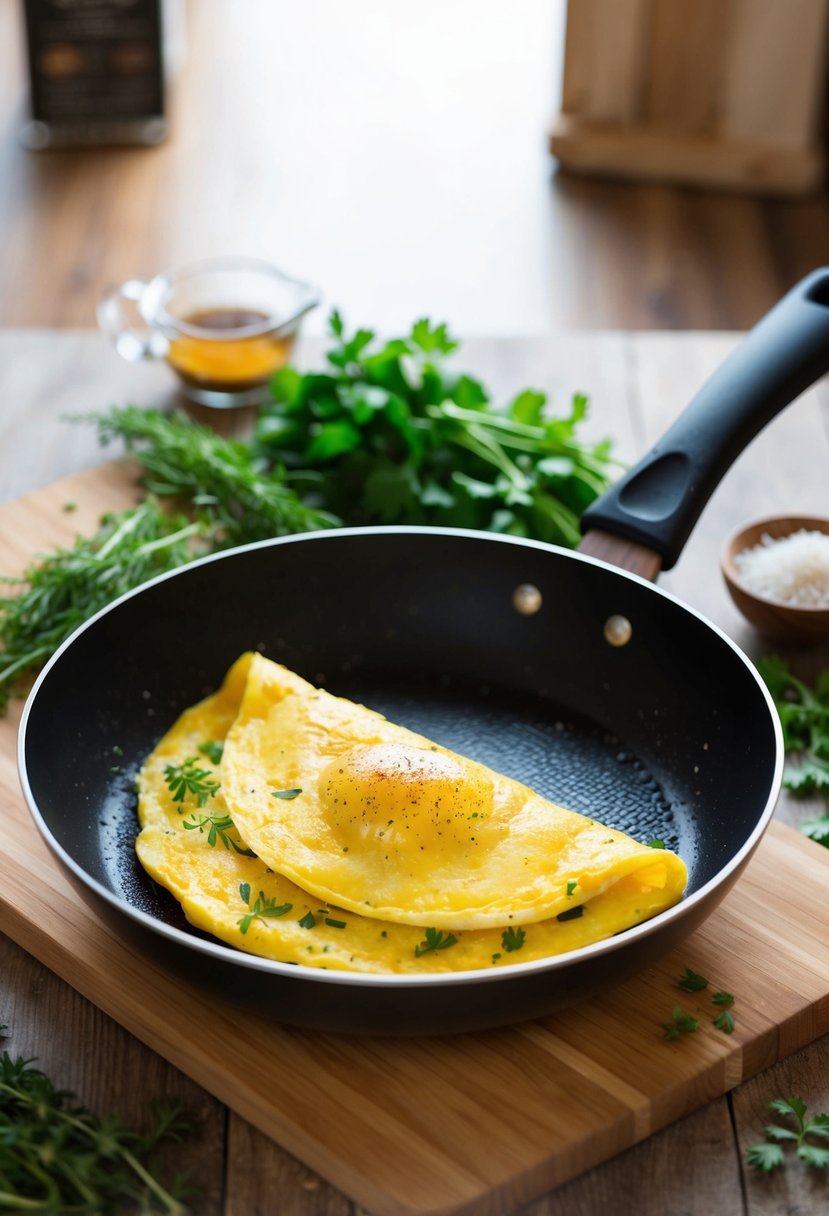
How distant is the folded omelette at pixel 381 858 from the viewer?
1.71m

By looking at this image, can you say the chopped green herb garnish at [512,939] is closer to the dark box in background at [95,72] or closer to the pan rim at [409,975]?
the pan rim at [409,975]

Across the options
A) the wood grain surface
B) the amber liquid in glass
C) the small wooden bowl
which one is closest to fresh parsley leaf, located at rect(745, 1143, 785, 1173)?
the small wooden bowl

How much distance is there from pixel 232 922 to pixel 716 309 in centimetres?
310

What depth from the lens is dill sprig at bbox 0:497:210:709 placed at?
234cm

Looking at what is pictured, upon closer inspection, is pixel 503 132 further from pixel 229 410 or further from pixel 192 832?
pixel 192 832

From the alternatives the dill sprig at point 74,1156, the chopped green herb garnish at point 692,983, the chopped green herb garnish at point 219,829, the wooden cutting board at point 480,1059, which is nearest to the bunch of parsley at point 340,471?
the chopped green herb garnish at point 219,829

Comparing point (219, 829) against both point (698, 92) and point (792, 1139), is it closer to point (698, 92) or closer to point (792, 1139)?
point (792, 1139)

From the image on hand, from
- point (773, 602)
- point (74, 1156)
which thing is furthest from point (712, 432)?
point (74, 1156)

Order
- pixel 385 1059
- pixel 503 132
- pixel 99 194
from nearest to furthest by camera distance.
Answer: pixel 385 1059 → pixel 99 194 → pixel 503 132

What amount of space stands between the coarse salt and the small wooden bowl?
0.02m

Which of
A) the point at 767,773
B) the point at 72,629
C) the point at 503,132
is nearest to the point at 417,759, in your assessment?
the point at 767,773

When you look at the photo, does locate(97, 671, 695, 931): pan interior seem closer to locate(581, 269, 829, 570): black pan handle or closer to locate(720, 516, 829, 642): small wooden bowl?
locate(581, 269, 829, 570): black pan handle

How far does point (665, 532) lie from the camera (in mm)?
2176

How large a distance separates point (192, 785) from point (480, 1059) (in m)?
0.58
